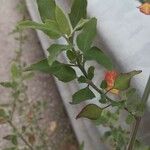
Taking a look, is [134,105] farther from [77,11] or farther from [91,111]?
[77,11]

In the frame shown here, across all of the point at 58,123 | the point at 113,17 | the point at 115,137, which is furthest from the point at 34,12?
the point at 115,137

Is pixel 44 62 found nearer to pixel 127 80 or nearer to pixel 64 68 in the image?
pixel 64 68

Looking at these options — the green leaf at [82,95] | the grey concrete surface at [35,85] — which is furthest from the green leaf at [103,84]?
the grey concrete surface at [35,85]

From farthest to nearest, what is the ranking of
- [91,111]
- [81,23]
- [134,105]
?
[134,105]
[91,111]
[81,23]

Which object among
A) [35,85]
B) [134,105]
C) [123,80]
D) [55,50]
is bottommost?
[35,85]

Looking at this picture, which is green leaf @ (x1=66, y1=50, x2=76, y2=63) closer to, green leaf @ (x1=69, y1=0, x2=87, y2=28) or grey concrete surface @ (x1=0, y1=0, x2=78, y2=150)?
green leaf @ (x1=69, y1=0, x2=87, y2=28)

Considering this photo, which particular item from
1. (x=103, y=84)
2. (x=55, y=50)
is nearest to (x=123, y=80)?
(x=103, y=84)
